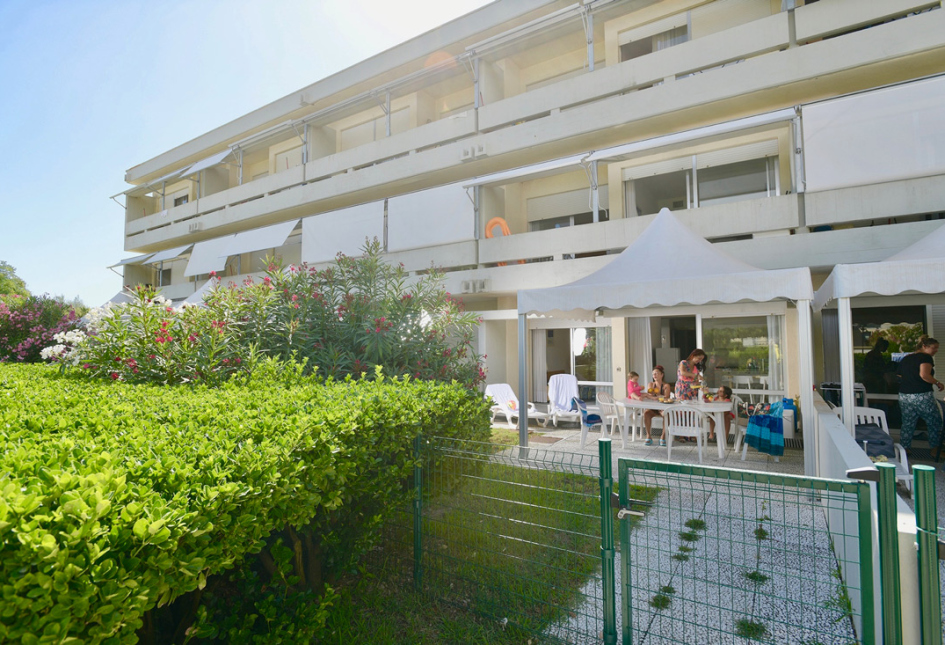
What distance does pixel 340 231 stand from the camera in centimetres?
1620

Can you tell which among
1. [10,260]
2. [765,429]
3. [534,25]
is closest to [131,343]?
[765,429]

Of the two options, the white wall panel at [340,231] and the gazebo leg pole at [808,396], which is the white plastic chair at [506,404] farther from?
the white wall panel at [340,231]

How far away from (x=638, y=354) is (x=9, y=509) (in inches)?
455

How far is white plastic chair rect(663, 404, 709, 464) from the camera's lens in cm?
726

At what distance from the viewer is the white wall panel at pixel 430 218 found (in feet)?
44.6

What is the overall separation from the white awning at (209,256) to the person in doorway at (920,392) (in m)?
20.1

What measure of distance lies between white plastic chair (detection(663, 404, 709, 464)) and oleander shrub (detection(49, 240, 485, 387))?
2.94 m

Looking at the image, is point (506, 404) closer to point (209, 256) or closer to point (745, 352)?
point (745, 352)

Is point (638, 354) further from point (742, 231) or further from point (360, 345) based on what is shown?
point (360, 345)

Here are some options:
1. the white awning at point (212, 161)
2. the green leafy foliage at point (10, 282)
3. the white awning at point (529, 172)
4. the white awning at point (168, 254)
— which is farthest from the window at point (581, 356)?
the green leafy foliage at point (10, 282)

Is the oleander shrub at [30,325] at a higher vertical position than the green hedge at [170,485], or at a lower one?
higher

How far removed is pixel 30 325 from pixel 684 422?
1574 centimetres

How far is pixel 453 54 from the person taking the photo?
1498 cm

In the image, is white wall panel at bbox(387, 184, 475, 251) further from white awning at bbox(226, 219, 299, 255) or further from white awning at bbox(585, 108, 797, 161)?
white awning at bbox(226, 219, 299, 255)
